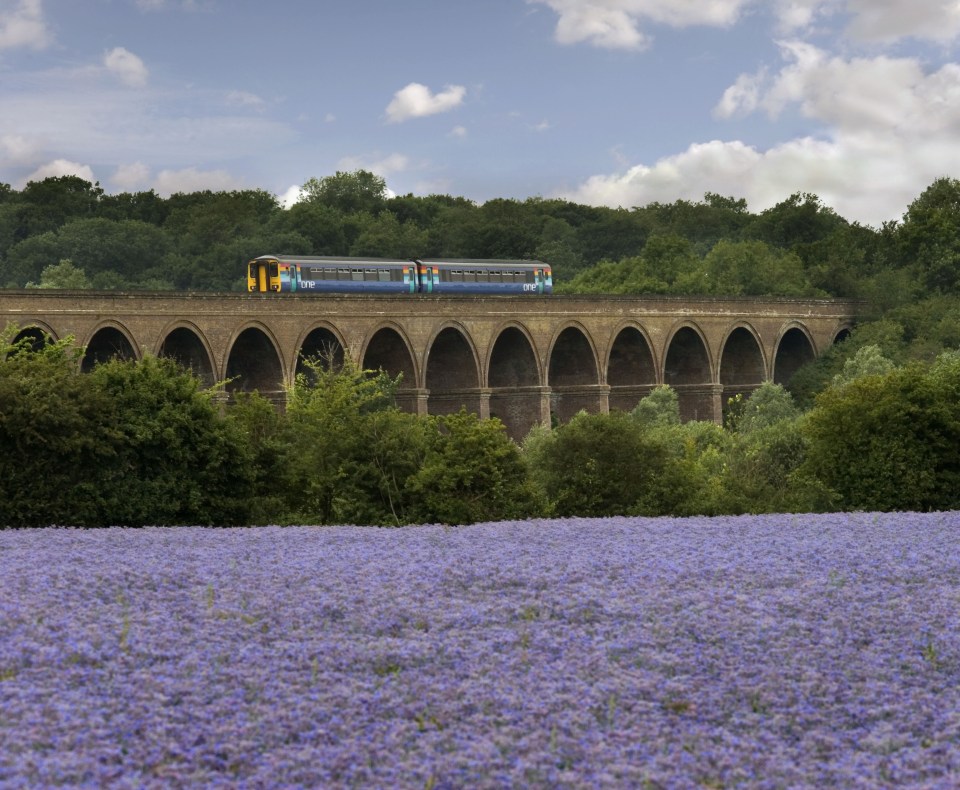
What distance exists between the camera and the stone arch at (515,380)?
233ft

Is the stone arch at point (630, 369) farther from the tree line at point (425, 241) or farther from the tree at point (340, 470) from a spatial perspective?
the tree at point (340, 470)

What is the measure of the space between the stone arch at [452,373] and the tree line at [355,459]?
39.8 metres

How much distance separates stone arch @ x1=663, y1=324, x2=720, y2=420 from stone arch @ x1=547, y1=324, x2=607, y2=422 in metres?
6.46

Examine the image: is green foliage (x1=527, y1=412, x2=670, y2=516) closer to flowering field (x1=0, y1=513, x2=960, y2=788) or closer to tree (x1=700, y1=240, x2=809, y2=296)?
flowering field (x1=0, y1=513, x2=960, y2=788)

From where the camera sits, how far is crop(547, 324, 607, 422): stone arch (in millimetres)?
74688

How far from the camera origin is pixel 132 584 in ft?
31.0

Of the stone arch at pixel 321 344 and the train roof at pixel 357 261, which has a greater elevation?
the train roof at pixel 357 261

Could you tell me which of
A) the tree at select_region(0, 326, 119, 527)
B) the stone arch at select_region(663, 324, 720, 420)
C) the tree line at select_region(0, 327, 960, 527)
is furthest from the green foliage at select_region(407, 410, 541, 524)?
the stone arch at select_region(663, 324, 720, 420)

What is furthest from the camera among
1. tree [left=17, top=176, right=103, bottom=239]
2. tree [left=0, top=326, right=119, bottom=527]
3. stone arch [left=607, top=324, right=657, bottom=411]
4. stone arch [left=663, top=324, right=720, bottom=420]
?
tree [left=17, top=176, right=103, bottom=239]

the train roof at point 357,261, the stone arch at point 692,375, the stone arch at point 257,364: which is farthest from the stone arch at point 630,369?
the stone arch at point 257,364

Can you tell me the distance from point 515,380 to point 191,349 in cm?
1943

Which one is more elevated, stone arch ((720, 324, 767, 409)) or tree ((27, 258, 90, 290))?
tree ((27, 258, 90, 290))

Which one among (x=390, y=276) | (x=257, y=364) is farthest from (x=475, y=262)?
(x=257, y=364)

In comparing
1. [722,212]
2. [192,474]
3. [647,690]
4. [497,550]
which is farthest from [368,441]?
[722,212]
